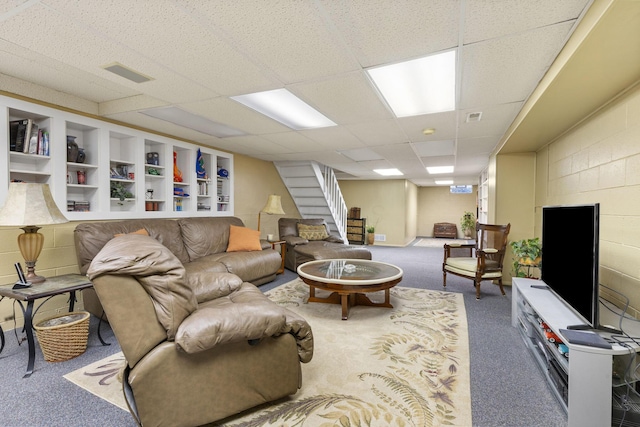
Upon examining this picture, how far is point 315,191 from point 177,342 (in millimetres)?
5275

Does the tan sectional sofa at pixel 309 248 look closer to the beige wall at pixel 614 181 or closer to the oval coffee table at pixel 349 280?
the oval coffee table at pixel 349 280

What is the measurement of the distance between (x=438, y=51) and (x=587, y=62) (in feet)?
2.63

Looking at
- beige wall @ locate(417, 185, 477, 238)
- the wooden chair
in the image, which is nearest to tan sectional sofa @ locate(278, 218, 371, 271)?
the wooden chair

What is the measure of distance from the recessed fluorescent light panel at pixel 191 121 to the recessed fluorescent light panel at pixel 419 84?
213 centimetres

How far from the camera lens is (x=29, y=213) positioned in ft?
7.18

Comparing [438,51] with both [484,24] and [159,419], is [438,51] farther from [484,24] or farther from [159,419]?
[159,419]

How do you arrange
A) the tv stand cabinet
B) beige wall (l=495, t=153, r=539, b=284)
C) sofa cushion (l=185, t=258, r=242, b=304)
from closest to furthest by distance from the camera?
the tv stand cabinet → sofa cushion (l=185, t=258, r=242, b=304) → beige wall (l=495, t=153, r=539, b=284)

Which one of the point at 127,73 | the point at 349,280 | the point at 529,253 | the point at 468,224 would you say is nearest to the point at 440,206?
the point at 468,224

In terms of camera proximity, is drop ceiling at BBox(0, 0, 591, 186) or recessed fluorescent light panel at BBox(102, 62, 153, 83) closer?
drop ceiling at BBox(0, 0, 591, 186)

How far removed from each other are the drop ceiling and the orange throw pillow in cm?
183

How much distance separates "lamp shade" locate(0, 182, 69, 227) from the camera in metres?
2.14

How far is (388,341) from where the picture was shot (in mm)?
2494

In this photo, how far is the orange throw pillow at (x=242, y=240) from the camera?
4.30 metres

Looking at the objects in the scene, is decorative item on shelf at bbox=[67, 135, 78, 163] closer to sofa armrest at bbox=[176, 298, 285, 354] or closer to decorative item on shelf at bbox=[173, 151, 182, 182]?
decorative item on shelf at bbox=[173, 151, 182, 182]
